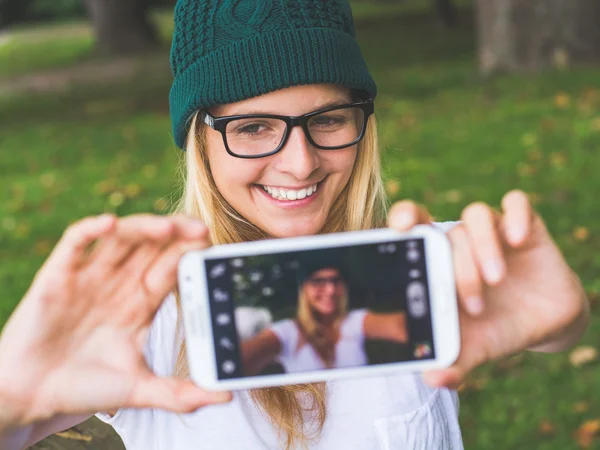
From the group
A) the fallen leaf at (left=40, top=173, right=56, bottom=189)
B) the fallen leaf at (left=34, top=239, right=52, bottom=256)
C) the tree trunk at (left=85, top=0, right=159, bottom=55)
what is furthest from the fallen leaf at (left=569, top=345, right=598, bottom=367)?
the tree trunk at (left=85, top=0, right=159, bottom=55)

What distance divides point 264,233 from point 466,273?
105 centimetres

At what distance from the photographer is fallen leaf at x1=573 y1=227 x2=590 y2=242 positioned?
18.1 ft

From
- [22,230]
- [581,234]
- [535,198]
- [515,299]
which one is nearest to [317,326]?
[515,299]

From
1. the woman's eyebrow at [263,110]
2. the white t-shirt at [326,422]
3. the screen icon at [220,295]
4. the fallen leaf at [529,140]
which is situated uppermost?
the woman's eyebrow at [263,110]

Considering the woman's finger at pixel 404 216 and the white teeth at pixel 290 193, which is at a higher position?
the woman's finger at pixel 404 216

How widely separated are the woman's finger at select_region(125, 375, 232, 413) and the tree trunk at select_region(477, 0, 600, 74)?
9.08 metres

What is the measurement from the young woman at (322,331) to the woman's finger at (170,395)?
12cm

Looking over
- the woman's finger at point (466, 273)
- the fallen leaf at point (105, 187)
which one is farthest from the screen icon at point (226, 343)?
the fallen leaf at point (105, 187)

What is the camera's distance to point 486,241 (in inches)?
57.3

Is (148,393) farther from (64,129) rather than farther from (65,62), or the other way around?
(65,62)

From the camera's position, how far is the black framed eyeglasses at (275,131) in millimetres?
2215

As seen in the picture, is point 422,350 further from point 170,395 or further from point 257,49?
point 257,49

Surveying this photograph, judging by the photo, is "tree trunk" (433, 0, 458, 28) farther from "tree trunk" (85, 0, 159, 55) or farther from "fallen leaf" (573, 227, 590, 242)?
"fallen leaf" (573, 227, 590, 242)

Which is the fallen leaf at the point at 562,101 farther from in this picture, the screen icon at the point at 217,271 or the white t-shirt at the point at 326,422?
the screen icon at the point at 217,271
